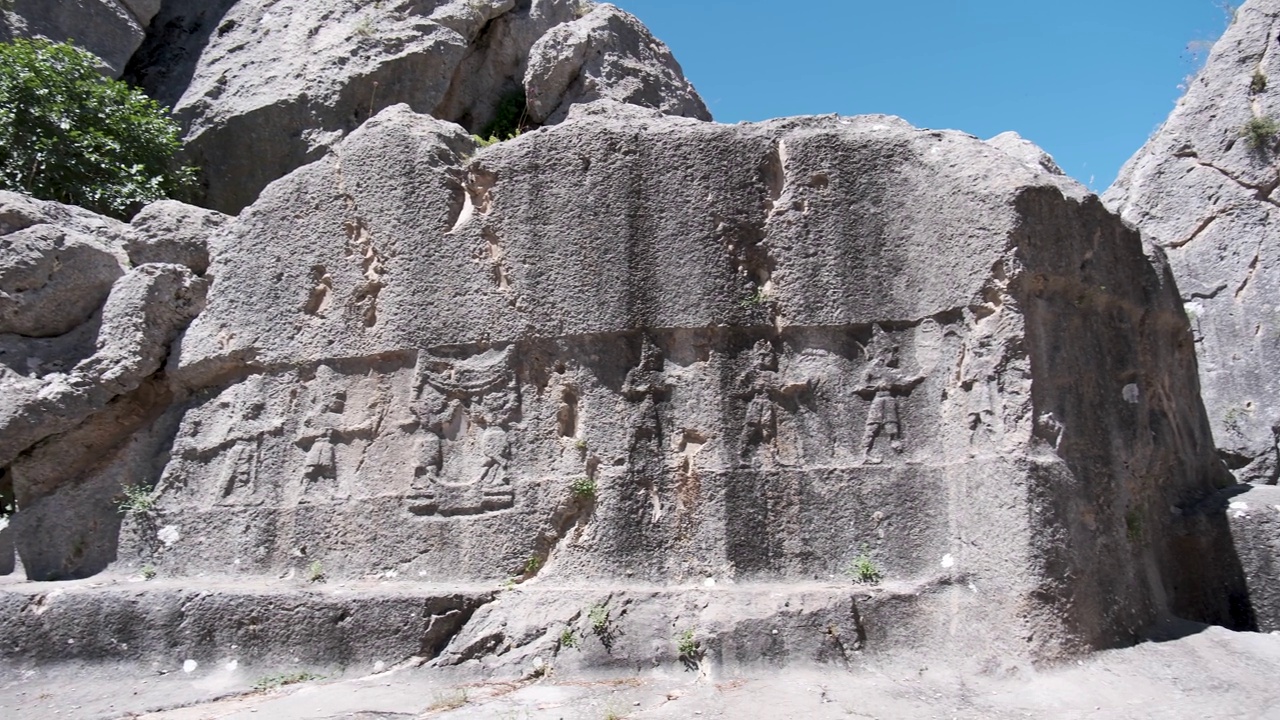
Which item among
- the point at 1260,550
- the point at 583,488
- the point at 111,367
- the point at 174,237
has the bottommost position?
the point at 1260,550

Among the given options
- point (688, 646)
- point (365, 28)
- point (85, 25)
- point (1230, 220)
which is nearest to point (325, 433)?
point (688, 646)

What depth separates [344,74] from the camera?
11906mm

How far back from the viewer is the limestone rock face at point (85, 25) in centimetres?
1197

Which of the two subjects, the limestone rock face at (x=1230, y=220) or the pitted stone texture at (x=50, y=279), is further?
the limestone rock face at (x=1230, y=220)

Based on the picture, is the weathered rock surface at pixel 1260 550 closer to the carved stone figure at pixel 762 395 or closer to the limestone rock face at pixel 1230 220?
the carved stone figure at pixel 762 395

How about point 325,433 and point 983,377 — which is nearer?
point 983,377

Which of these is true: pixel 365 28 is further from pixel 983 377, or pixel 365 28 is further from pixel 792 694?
pixel 792 694

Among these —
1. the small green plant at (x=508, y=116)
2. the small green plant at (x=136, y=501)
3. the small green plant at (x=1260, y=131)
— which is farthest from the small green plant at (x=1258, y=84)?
the small green plant at (x=136, y=501)

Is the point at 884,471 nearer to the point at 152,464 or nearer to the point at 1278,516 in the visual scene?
the point at 1278,516

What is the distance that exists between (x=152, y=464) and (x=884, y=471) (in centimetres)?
516

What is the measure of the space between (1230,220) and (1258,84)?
1.46 m

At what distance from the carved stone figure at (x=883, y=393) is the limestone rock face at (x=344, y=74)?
17.6ft

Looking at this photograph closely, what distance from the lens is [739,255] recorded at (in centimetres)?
680

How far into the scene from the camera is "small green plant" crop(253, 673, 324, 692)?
6.35 m
